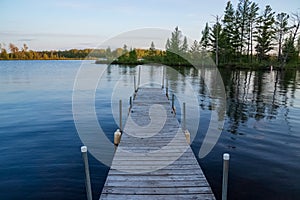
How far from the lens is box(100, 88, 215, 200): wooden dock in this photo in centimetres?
373

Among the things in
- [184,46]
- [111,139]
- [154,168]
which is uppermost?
[184,46]

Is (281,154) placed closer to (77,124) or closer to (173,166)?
(173,166)

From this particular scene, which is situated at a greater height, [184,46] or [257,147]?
[184,46]

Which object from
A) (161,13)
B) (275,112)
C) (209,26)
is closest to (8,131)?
(275,112)

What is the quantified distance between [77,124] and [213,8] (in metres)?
41.4

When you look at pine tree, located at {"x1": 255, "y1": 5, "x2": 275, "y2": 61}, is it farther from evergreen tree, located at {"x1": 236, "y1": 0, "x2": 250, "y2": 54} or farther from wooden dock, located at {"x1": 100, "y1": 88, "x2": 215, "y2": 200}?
wooden dock, located at {"x1": 100, "y1": 88, "x2": 215, "y2": 200}

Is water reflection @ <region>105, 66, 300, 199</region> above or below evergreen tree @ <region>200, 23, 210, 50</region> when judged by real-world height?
below

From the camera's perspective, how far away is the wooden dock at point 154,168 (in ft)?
12.2

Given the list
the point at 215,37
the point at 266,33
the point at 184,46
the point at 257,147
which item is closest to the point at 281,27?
the point at 266,33

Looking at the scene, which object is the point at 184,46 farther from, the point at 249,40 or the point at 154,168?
the point at 154,168

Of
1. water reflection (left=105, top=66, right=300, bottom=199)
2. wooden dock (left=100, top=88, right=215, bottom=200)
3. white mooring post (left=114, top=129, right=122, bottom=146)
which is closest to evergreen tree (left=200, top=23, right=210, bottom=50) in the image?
water reflection (left=105, top=66, right=300, bottom=199)

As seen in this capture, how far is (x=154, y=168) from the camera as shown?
15.0 feet

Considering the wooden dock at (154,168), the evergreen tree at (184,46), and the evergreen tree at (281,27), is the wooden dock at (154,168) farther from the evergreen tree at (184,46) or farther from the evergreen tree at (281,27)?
the evergreen tree at (184,46)

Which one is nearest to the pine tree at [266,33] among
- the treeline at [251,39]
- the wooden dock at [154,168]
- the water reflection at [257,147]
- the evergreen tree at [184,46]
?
the treeline at [251,39]
